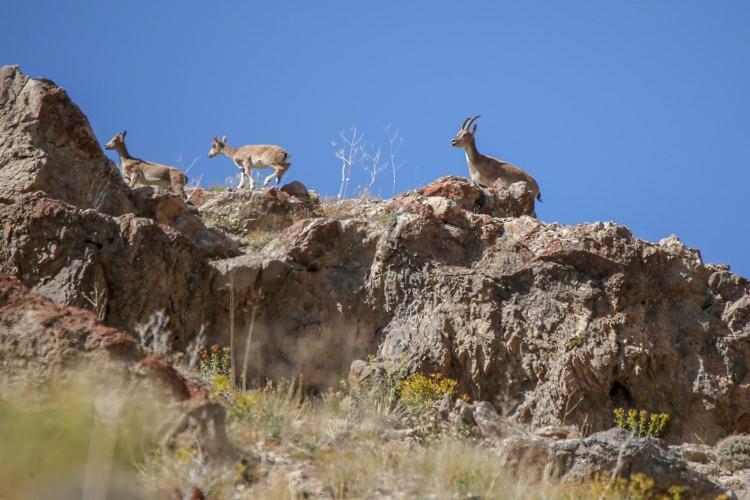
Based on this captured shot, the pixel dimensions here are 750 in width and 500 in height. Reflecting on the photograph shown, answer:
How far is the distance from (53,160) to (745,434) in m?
9.41

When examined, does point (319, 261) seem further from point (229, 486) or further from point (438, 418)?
point (229, 486)

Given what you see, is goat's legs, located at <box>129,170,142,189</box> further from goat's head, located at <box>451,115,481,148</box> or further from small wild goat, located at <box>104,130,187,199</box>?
goat's head, located at <box>451,115,481,148</box>

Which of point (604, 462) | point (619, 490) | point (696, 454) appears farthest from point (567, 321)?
point (619, 490)

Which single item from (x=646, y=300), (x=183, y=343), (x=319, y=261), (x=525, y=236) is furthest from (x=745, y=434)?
(x=183, y=343)

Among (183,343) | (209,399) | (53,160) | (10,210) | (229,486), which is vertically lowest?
(229,486)

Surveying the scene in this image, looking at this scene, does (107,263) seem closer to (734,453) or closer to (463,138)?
(734,453)

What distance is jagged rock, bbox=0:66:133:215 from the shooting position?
13359mm

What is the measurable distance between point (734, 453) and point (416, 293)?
4.19 metres

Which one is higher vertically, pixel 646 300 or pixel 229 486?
pixel 646 300

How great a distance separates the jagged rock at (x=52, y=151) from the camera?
13359 millimetres

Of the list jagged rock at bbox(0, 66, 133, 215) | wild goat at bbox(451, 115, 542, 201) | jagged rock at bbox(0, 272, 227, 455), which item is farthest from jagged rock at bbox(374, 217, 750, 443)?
wild goat at bbox(451, 115, 542, 201)

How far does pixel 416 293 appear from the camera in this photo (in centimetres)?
1307

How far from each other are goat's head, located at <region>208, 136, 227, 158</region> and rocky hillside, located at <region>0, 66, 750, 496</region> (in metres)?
15.0

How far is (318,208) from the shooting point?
18641mm
